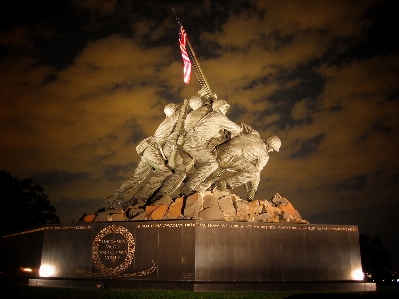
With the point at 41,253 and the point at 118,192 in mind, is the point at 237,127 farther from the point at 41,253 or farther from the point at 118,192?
the point at 41,253

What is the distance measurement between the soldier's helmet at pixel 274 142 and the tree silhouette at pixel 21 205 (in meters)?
14.7

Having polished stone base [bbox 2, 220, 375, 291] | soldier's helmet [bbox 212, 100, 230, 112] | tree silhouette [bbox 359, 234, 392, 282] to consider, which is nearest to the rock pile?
polished stone base [bbox 2, 220, 375, 291]

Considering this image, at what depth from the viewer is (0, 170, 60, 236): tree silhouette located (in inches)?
923

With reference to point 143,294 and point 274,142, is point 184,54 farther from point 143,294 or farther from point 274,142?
point 143,294

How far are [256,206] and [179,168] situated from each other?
2.57 metres

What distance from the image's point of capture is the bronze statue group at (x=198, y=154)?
12.7m

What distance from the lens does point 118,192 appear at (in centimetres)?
1345

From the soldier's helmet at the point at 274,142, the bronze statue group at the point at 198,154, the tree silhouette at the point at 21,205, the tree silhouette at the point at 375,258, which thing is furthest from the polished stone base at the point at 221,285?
the tree silhouette at the point at 375,258

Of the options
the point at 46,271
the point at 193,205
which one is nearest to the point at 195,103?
the point at 193,205

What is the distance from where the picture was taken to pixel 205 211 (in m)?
10.9

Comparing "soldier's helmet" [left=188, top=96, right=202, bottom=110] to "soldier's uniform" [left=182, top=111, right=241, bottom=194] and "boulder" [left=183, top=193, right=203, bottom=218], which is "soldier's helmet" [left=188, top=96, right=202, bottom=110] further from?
"boulder" [left=183, top=193, right=203, bottom=218]

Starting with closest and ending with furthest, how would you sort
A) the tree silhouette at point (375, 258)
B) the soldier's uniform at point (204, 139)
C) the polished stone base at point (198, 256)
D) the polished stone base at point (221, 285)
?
the polished stone base at point (221, 285)
the polished stone base at point (198, 256)
the soldier's uniform at point (204, 139)
the tree silhouette at point (375, 258)

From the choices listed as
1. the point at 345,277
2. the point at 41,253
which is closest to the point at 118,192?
the point at 41,253

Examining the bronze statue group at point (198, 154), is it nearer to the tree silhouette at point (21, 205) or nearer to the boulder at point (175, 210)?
the boulder at point (175, 210)
